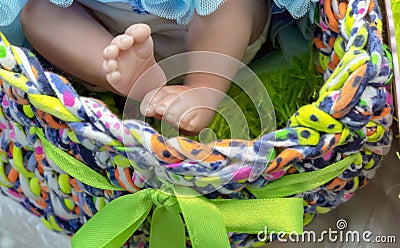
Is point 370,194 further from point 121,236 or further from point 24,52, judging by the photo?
point 24,52

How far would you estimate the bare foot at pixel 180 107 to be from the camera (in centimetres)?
71

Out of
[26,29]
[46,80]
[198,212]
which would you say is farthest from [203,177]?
[26,29]

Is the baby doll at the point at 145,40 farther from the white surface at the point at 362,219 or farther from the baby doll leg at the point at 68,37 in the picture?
the white surface at the point at 362,219

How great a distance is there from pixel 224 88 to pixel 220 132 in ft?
0.24

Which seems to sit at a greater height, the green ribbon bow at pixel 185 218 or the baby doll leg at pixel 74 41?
the baby doll leg at pixel 74 41

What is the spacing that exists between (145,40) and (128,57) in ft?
0.08

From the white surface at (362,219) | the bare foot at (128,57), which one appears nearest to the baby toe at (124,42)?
the bare foot at (128,57)

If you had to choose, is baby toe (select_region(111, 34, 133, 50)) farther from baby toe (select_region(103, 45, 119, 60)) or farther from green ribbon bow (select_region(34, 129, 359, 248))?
green ribbon bow (select_region(34, 129, 359, 248))

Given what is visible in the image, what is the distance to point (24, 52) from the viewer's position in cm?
67

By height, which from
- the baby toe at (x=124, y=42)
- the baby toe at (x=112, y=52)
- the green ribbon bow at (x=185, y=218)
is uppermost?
the baby toe at (x=124, y=42)

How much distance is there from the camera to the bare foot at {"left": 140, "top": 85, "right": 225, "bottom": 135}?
715mm

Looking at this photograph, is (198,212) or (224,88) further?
(224,88)

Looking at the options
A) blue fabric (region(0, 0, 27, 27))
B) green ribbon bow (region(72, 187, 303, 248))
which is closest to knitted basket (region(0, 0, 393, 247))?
green ribbon bow (region(72, 187, 303, 248))

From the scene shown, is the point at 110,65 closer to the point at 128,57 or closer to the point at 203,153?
the point at 128,57
